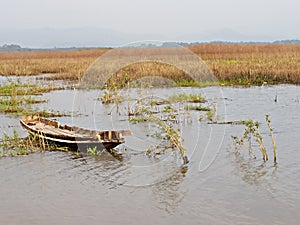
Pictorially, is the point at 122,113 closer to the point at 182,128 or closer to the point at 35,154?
the point at 182,128

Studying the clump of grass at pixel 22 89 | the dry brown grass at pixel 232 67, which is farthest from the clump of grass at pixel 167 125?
the clump of grass at pixel 22 89

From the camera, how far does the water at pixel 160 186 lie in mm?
6176

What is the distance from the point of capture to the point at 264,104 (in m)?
15.7

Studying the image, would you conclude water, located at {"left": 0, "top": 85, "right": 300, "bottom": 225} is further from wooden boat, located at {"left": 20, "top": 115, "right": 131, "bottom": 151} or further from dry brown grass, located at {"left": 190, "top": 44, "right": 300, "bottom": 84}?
dry brown grass, located at {"left": 190, "top": 44, "right": 300, "bottom": 84}

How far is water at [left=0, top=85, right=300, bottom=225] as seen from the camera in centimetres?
618

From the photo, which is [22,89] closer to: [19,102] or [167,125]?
[19,102]

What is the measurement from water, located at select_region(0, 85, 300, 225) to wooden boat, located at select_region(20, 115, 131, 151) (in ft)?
0.94

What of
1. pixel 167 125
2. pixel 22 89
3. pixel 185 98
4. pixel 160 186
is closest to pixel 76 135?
pixel 167 125

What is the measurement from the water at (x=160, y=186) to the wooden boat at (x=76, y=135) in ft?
0.94

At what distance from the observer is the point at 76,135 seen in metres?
9.60

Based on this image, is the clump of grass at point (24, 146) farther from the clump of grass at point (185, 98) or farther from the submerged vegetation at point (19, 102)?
the clump of grass at point (185, 98)

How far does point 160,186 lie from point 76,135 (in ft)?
9.40

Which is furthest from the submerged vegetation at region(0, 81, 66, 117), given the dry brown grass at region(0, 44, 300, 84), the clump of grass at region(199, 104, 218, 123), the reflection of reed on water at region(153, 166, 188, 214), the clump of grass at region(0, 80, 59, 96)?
the reflection of reed on water at region(153, 166, 188, 214)

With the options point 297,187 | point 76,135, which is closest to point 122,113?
point 76,135
